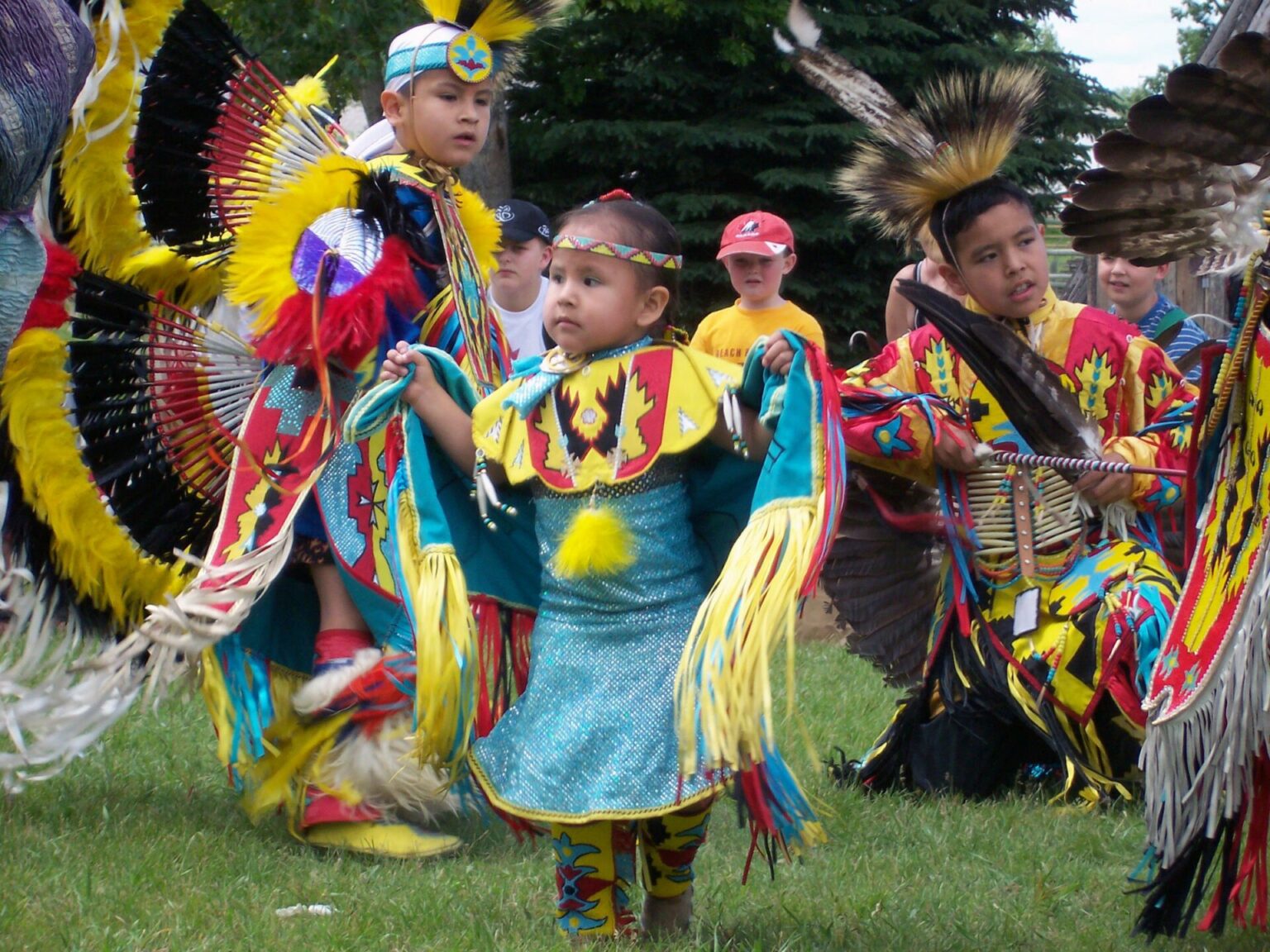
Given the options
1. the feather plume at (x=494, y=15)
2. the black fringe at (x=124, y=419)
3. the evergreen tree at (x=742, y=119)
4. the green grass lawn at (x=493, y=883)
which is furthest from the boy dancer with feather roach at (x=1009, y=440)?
the evergreen tree at (x=742, y=119)

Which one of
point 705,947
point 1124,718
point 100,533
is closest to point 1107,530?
point 1124,718

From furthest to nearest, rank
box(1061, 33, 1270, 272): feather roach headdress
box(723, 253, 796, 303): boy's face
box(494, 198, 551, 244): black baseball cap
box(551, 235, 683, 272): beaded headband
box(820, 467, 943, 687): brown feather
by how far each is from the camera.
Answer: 1. box(723, 253, 796, 303): boy's face
2. box(494, 198, 551, 244): black baseball cap
3. box(820, 467, 943, 687): brown feather
4. box(551, 235, 683, 272): beaded headband
5. box(1061, 33, 1270, 272): feather roach headdress

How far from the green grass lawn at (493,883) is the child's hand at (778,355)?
0.81 metres

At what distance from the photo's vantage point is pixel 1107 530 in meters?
4.13

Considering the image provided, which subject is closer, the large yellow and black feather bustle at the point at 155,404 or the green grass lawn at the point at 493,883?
the green grass lawn at the point at 493,883

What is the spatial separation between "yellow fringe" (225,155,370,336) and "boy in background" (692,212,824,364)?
2557mm

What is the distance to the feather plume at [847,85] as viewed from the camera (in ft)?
13.4

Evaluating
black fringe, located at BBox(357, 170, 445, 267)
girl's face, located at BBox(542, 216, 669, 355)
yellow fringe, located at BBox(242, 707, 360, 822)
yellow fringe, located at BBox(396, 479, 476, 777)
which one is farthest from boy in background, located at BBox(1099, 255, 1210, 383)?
yellow fringe, located at BBox(396, 479, 476, 777)

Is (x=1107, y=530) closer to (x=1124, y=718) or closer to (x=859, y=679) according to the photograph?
(x=1124, y=718)

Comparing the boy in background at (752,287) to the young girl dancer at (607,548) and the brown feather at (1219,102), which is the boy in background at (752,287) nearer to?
the young girl dancer at (607,548)

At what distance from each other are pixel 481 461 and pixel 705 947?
93 centimetres

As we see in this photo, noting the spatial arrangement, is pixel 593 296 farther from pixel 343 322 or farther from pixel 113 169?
pixel 113 169

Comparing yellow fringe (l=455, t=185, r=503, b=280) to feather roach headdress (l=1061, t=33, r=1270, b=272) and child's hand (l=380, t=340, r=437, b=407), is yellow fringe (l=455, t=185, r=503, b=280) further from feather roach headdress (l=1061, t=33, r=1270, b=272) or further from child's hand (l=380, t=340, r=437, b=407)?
feather roach headdress (l=1061, t=33, r=1270, b=272)

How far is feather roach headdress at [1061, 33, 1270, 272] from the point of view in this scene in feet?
8.21
